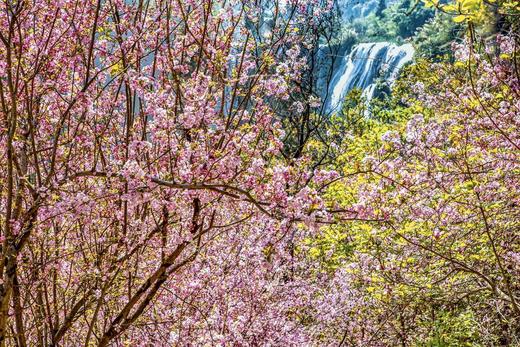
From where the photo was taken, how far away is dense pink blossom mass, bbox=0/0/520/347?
3873mm

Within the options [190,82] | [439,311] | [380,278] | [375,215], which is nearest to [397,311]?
[439,311]

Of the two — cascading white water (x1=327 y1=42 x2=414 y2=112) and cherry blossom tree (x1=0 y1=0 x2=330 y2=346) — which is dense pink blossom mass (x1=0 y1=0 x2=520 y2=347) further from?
cascading white water (x1=327 y1=42 x2=414 y2=112)

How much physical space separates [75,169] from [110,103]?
2.30ft

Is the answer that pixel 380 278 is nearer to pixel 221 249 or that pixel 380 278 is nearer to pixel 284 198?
pixel 221 249

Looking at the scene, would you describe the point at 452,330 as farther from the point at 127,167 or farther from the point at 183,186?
the point at 127,167

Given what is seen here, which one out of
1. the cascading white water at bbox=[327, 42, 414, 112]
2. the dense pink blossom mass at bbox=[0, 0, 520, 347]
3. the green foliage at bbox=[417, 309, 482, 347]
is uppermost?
the dense pink blossom mass at bbox=[0, 0, 520, 347]

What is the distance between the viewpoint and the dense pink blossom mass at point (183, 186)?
152 inches

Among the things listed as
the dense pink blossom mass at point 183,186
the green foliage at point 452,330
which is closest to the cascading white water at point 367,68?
the green foliage at point 452,330

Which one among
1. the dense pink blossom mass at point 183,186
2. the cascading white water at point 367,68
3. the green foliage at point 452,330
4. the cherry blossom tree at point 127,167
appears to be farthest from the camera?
the cascading white water at point 367,68

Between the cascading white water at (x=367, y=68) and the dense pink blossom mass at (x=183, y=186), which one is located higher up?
the dense pink blossom mass at (x=183, y=186)

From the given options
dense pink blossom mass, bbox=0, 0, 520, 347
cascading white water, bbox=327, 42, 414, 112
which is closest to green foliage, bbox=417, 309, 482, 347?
dense pink blossom mass, bbox=0, 0, 520, 347

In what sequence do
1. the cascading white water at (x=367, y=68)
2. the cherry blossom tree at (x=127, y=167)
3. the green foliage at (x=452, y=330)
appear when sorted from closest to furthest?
1. the cherry blossom tree at (x=127, y=167)
2. the green foliage at (x=452, y=330)
3. the cascading white water at (x=367, y=68)

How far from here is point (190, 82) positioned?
475 centimetres

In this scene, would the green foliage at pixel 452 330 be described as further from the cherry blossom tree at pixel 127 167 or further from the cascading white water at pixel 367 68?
the cascading white water at pixel 367 68
